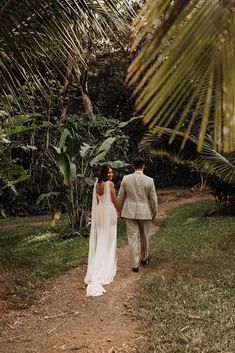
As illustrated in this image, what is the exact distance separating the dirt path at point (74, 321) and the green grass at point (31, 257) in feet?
0.99

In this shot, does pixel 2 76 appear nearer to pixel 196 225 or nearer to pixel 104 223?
pixel 104 223

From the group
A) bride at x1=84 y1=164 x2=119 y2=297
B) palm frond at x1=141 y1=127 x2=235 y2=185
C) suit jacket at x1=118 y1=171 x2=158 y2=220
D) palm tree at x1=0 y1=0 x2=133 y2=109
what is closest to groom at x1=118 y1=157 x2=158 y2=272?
suit jacket at x1=118 y1=171 x2=158 y2=220

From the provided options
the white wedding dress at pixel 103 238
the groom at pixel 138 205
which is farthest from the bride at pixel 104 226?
the groom at pixel 138 205

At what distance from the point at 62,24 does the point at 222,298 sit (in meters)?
4.15

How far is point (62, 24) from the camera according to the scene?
299 centimetres

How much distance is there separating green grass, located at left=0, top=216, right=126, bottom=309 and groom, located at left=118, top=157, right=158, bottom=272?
132 cm

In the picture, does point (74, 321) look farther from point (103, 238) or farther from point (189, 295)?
point (103, 238)

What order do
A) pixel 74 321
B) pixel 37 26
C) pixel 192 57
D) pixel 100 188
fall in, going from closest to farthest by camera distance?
pixel 192 57, pixel 37 26, pixel 74 321, pixel 100 188

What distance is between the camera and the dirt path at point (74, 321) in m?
4.57

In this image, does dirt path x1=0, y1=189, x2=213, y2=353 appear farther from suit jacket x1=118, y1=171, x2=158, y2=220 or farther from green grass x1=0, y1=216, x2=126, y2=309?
suit jacket x1=118, y1=171, x2=158, y2=220

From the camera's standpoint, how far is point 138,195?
7.58 meters

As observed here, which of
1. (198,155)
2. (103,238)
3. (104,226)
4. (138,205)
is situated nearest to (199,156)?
(198,155)

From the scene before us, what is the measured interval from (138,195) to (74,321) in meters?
2.89

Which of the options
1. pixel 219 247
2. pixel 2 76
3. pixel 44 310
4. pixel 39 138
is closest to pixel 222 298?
pixel 44 310
